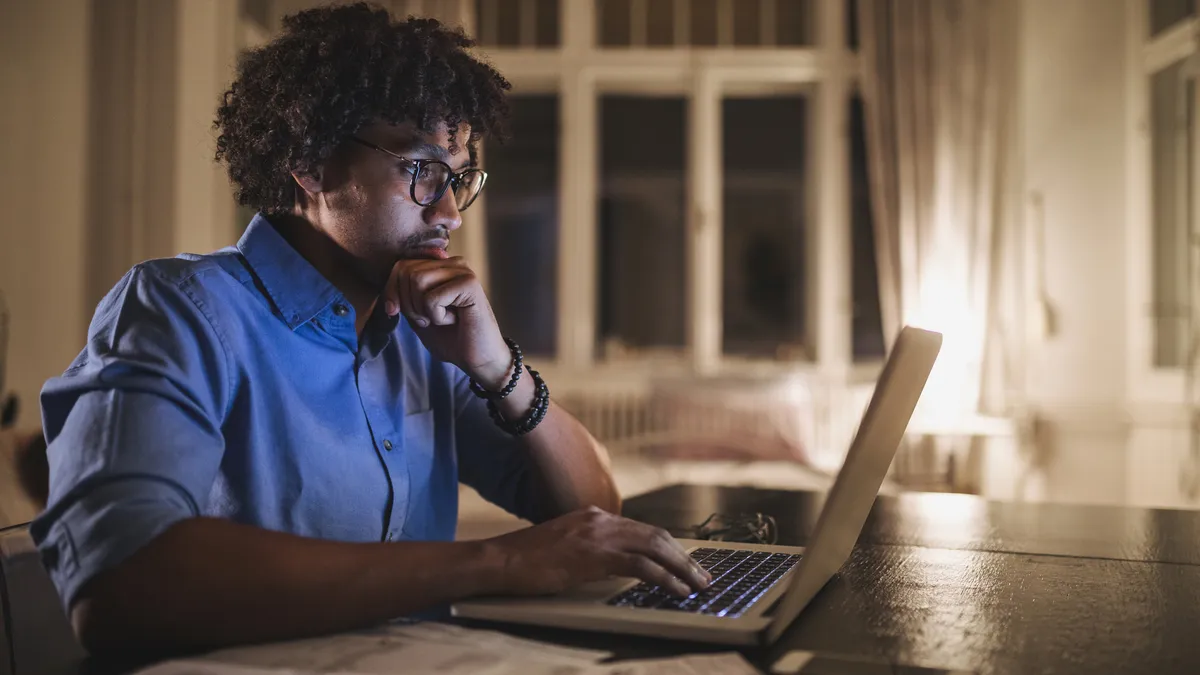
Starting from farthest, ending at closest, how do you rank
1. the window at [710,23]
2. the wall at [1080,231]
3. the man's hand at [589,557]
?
the window at [710,23], the wall at [1080,231], the man's hand at [589,557]

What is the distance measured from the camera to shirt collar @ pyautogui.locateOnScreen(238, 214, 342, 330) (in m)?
1.05

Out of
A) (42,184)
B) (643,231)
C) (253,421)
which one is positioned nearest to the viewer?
(253,421)

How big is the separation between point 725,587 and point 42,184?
3333 mm

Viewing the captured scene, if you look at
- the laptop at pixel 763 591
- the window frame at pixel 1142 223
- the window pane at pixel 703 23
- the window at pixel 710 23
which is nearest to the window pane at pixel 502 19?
the window at pixel 710 23

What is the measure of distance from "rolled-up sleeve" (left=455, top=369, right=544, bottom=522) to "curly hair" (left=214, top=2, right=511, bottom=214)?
382 mm

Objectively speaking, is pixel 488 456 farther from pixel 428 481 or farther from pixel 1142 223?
pixel 1142 223

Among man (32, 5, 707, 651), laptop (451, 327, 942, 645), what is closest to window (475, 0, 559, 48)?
man (32, 5, 707, 651)

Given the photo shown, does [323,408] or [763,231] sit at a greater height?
[763,231]

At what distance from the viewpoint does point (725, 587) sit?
83 cm

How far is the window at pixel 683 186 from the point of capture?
196 inches

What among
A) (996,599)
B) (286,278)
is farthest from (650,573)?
(286,278)

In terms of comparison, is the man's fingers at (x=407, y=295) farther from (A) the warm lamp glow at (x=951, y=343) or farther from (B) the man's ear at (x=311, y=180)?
(A) the warm lamp glow at (x=951, y=343)

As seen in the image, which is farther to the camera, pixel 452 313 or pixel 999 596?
pixel 452 313

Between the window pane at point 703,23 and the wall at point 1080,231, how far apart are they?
152 cm
